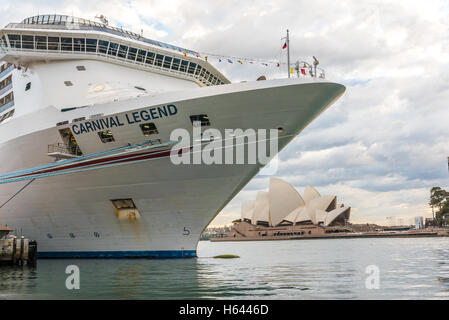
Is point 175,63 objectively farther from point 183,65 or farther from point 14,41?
point 14,41

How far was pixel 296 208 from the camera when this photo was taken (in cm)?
9312

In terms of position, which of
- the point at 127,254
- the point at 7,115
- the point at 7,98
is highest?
the point at 7,98

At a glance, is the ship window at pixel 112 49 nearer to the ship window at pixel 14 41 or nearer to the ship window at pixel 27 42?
the ship window at pixel 27 42

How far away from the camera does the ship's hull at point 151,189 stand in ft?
53.2

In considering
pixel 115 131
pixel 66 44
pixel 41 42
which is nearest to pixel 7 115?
pixel 41 42

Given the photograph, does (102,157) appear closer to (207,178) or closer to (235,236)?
(207,178)

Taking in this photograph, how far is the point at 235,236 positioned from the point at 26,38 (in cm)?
9066

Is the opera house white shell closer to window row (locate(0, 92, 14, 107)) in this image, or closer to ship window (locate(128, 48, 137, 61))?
window row (locate(0, 92, 14, 107))

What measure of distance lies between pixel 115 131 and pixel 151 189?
9.24ft

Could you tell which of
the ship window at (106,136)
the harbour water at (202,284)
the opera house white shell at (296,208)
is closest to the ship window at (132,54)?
the ship window at (106,136)

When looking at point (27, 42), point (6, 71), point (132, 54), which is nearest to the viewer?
point (27, 42)

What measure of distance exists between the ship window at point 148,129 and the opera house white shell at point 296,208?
72968 mm

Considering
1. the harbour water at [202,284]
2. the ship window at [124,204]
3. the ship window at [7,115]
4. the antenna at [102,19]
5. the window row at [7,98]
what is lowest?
the harbour water at [202,284]
